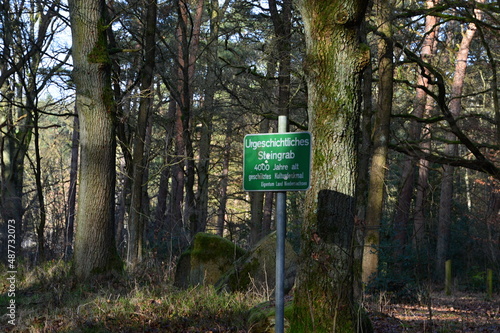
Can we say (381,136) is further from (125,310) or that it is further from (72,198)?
(72,198)

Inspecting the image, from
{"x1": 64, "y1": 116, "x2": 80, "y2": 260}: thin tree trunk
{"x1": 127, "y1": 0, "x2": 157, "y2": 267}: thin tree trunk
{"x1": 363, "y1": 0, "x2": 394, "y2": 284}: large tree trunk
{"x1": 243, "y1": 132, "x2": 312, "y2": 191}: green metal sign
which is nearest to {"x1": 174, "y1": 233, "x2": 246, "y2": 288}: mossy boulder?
{"x1": 127, "y1": 0, "x2": 157, "y2": 267}: thin tree trunk

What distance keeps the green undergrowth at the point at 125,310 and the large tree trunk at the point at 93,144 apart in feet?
1.83

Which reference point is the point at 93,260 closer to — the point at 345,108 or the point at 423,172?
the point at 345,108

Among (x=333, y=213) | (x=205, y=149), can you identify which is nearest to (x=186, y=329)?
(x=333, y=213)

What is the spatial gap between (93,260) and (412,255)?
10.8 m

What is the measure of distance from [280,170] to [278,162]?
68 mm

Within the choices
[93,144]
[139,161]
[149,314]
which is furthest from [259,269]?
[139,161]

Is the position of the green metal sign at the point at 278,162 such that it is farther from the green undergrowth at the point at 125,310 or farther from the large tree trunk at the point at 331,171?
the green undergrowth at the point at 125,310

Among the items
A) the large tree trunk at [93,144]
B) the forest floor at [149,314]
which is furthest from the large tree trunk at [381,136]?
the large tree trunk at [93,144]

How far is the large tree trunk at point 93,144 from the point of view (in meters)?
9.81

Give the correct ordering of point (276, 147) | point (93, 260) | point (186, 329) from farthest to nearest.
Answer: point (93, 260)
point (186, 329)
point (276, 147)

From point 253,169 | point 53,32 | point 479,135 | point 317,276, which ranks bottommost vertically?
point 317,276

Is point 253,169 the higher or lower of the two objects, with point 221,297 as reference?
higher

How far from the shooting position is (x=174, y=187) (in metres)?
24.1
